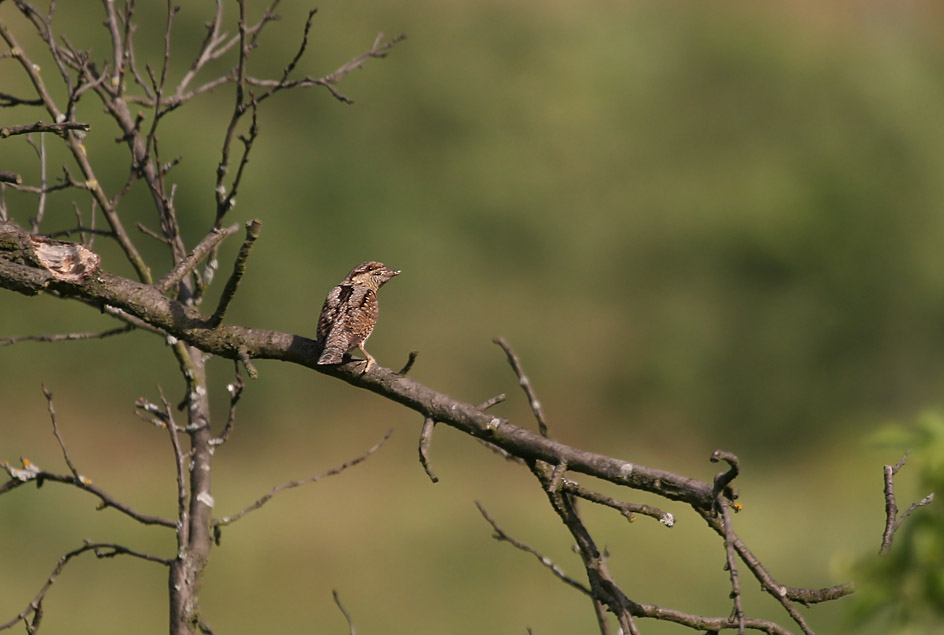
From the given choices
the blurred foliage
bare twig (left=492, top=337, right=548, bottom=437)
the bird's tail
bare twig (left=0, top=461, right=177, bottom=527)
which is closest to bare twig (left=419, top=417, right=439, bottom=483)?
the bird's tail

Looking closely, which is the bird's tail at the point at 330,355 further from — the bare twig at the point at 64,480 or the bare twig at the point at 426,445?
the bare twig at the point at 64,480

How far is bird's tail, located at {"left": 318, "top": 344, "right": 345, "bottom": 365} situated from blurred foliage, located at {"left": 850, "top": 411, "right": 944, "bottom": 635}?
233 centimetres

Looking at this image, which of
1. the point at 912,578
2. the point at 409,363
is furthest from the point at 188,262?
the point at 912,578

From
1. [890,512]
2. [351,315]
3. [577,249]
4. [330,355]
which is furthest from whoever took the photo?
[577,249]

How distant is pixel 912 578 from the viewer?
2539mm

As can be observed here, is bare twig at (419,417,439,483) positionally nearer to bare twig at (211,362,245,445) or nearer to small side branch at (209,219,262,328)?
small side branch at (209,219,262,328)

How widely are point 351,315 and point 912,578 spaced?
3526mm

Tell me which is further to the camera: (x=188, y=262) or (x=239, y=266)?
(x=188, y=262)

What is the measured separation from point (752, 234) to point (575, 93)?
6160 mm

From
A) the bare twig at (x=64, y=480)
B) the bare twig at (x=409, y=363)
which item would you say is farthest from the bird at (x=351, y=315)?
the bare twig at (x=64, y=480)

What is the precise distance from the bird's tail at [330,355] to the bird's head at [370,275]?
2.07 m

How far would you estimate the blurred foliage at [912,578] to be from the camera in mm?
2473

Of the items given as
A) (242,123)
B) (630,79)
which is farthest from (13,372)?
(630,79)

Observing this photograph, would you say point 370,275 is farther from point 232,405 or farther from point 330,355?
point 330,355
